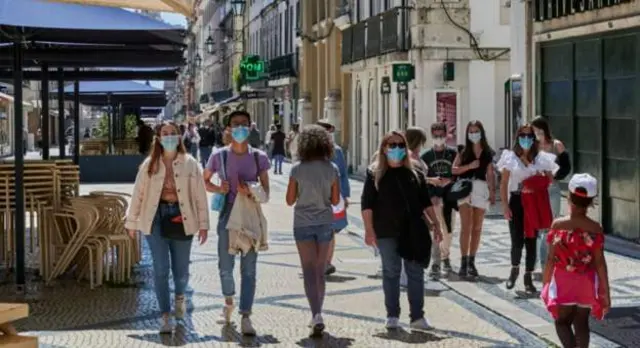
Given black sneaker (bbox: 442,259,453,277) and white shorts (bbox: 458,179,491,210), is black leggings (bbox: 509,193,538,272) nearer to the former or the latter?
white shorts (bbox: 458,179,491,210)

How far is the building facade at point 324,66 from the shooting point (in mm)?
38844

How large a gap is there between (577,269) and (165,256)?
343 cm

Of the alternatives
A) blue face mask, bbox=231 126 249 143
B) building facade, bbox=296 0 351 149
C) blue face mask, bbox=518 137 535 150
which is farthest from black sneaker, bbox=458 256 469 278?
building facade, bbox=296 0 351 149

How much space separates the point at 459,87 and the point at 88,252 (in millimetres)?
17194

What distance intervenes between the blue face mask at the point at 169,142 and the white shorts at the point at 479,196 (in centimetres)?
378

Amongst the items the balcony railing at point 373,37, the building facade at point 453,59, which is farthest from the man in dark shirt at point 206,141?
the building facade at point 453,59

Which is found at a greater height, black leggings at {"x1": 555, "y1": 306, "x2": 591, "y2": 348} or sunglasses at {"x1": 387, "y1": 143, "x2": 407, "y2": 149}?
sunglasses at {"x1": 387, "y1": 143, "x2": 407, "y2": 149}

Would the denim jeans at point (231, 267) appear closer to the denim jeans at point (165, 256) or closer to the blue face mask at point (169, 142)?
the denim jeans at point (165, 256)

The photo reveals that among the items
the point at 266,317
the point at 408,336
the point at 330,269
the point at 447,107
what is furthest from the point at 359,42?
the point at 408,336

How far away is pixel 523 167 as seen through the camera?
11.3 meters

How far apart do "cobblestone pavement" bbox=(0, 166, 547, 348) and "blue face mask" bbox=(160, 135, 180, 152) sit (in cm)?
143

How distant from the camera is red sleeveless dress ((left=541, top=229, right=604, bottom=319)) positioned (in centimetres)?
759

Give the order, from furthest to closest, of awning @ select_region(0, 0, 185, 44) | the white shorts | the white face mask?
the white face mask → the white shorts → awning @ select_region(0, 0, 185, 44)

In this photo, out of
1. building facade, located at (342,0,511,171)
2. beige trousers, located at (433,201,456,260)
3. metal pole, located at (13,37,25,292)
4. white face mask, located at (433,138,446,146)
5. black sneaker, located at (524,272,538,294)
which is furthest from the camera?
building facade, located at (342,0,511,171)
